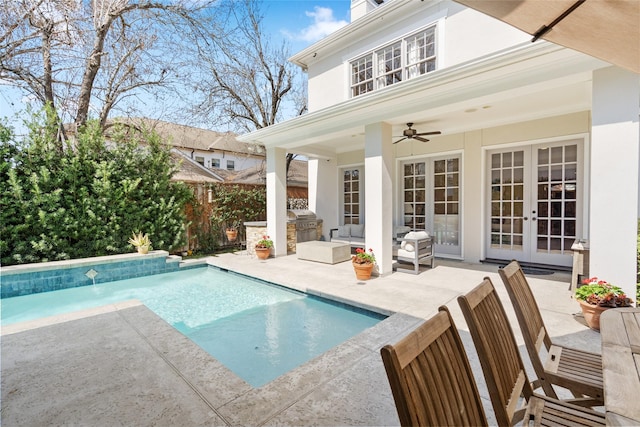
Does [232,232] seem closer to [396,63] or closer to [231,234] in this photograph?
[231,234]

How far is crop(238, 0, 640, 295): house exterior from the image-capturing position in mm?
3570

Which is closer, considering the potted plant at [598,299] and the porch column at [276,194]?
the potted plant at [598,299]

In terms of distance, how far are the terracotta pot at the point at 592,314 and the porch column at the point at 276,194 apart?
250 inches

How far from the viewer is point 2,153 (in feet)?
20.4

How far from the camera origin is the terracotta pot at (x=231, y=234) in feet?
32.0

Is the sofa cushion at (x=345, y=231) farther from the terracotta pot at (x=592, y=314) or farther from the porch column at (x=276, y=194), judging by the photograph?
the terracotta pot at (x=592, y=314)

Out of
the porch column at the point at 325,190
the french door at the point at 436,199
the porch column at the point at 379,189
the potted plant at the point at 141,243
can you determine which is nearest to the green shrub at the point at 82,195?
the potted plant at the point at 141,243

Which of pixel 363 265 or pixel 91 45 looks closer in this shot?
pixel 363 265

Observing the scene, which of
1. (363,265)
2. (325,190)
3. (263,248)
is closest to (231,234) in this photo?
(263,248)

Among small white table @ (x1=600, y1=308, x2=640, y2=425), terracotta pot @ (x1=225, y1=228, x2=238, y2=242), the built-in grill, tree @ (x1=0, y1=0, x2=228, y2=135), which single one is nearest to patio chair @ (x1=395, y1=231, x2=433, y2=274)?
the built-in grill

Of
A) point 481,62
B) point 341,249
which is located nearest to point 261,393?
point 481,62

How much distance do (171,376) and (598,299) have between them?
4495 mm

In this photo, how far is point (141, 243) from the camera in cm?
726

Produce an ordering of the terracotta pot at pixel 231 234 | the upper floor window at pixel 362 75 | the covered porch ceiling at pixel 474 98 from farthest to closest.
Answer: the terracotta pot at pixel 231 234, the upper floor window at pixel 362 75, the covered porch ceiling at pixel 474 98
